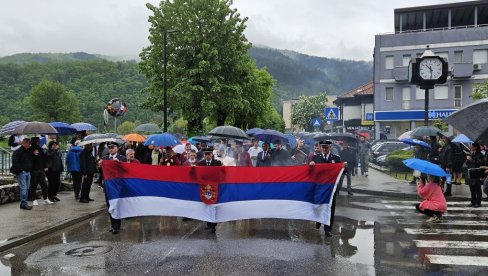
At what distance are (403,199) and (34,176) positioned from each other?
11.4 meters

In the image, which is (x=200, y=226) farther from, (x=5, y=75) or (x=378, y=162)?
(x=5, y=75)

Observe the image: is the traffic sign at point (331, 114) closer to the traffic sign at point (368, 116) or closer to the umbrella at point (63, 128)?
the umbrella at point (63, 128)

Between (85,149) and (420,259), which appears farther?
(85,149)

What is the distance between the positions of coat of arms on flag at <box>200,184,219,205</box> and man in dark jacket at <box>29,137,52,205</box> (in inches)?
210

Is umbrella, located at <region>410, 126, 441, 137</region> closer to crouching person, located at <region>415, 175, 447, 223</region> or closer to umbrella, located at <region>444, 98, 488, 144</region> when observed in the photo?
crouching person, located at <region>415, 175, 447, 223</region>

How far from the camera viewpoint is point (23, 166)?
1219 cm

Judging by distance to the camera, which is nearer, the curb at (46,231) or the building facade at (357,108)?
the curb at (46,231)

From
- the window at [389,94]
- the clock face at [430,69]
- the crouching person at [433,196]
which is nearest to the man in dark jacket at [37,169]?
the crouching person at [433,196]

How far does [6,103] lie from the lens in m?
97.6

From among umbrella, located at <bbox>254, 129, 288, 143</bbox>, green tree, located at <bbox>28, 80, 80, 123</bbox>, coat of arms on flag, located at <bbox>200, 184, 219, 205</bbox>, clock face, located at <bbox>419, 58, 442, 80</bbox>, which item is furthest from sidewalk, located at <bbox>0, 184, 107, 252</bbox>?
green tree, located at <bbox>28, 80, 80, 123</bbox>

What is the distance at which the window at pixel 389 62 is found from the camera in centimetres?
4828

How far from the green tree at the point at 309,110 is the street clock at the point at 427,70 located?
189 feet

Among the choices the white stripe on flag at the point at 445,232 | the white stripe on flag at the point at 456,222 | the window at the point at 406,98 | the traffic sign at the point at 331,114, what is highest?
the window at the point at 406,98

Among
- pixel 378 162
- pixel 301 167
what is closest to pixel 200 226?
pixel 301 167
